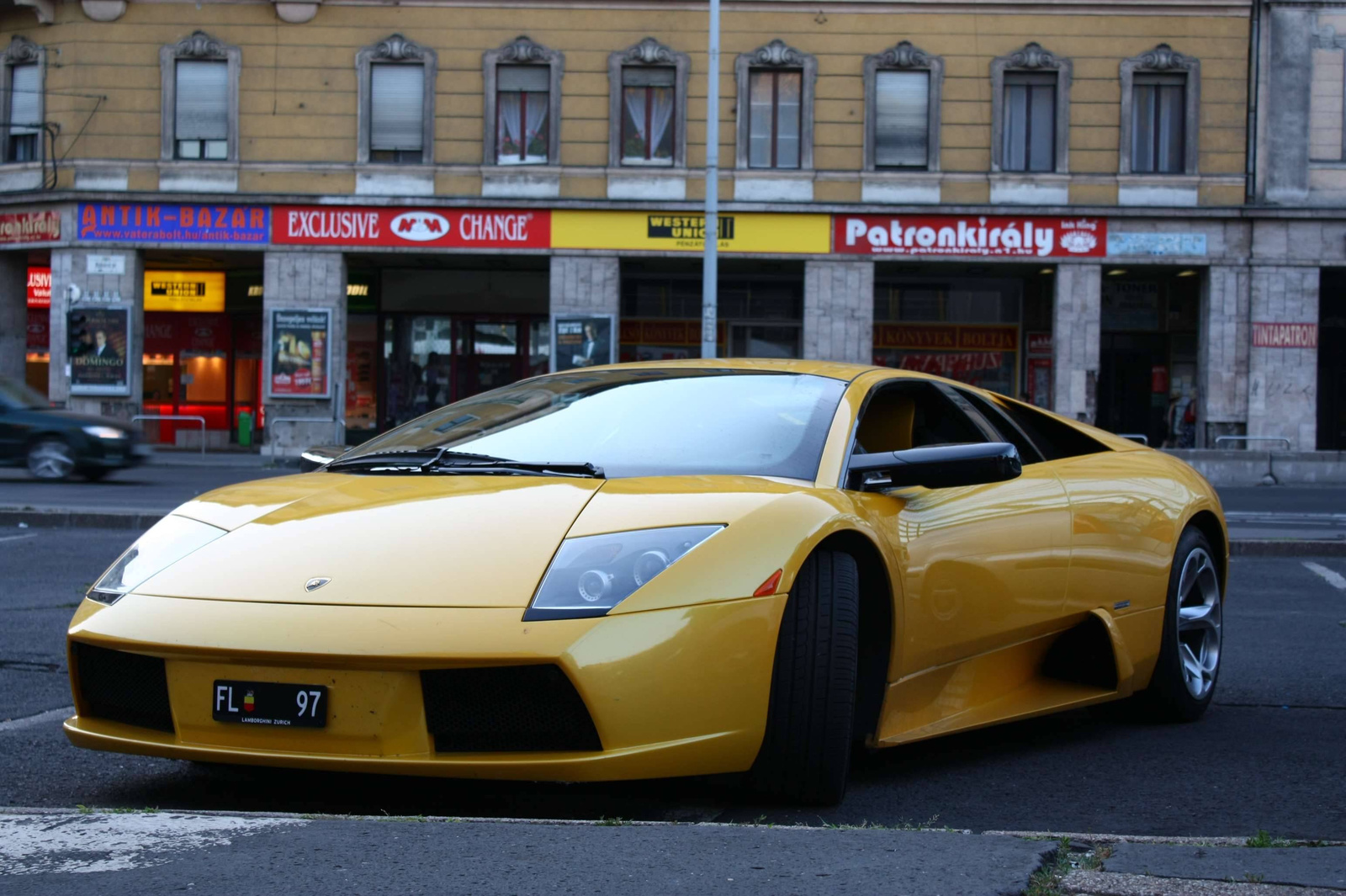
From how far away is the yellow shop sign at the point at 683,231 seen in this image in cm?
2545

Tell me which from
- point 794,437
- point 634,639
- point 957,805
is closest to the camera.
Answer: point 634,639

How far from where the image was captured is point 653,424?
4.02m

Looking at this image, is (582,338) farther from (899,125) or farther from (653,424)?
(653,424)

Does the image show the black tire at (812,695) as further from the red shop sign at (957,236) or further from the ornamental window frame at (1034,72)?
the ornamental window frame at (1034,72)

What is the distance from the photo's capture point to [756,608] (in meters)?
3.15

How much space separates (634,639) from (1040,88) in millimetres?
24469

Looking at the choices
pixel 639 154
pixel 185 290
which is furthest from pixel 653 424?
pixel 185 290

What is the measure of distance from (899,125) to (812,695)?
77.0ft

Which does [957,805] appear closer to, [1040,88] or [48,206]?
[1040,88]

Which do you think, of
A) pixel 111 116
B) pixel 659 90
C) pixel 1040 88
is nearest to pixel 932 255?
pixel 1040 88

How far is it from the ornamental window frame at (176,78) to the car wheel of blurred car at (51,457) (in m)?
8.54

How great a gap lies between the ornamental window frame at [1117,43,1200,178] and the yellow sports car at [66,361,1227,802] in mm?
22790

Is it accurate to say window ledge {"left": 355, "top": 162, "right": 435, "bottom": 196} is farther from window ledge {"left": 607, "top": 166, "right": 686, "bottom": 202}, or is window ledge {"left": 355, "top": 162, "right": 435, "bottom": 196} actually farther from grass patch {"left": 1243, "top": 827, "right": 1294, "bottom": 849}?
grass patch {"left": 1243, "top": 827, "right": 1294, "bottom": 849}

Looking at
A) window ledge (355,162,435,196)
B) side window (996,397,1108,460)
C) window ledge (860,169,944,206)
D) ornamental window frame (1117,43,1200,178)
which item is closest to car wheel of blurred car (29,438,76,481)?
window ledge (355,162,435,196)
